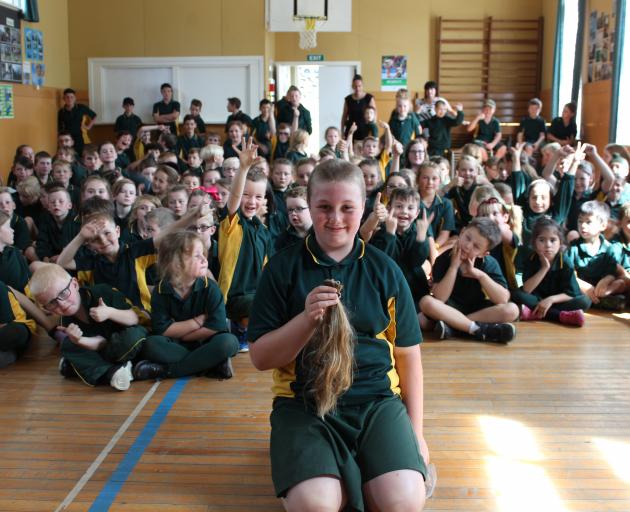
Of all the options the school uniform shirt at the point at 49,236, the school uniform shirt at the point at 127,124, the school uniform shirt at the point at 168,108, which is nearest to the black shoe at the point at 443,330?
the school uniform shirt at the point at 49,236

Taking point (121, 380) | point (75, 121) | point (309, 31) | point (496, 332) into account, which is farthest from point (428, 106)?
point (121, 380)

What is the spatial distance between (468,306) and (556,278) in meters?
0.71

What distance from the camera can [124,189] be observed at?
500cm

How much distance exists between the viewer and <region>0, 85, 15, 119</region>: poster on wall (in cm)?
928

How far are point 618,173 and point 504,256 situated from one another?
1931 millimetres

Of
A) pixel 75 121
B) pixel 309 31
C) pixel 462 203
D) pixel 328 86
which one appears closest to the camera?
pixel 462 203

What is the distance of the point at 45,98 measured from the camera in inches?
421

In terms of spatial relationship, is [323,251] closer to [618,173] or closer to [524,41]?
[618,173]

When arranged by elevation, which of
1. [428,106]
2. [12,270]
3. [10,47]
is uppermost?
[10,47]

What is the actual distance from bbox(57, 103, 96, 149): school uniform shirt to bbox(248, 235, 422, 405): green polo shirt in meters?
9.85

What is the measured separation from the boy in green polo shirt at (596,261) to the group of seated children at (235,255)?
0.4 inches

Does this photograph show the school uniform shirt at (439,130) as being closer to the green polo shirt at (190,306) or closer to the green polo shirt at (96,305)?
the green polo shirt at (190,306)

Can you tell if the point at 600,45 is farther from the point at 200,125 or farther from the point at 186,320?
the point at 186,320

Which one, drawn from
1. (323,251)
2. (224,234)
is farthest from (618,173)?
(323,251)
